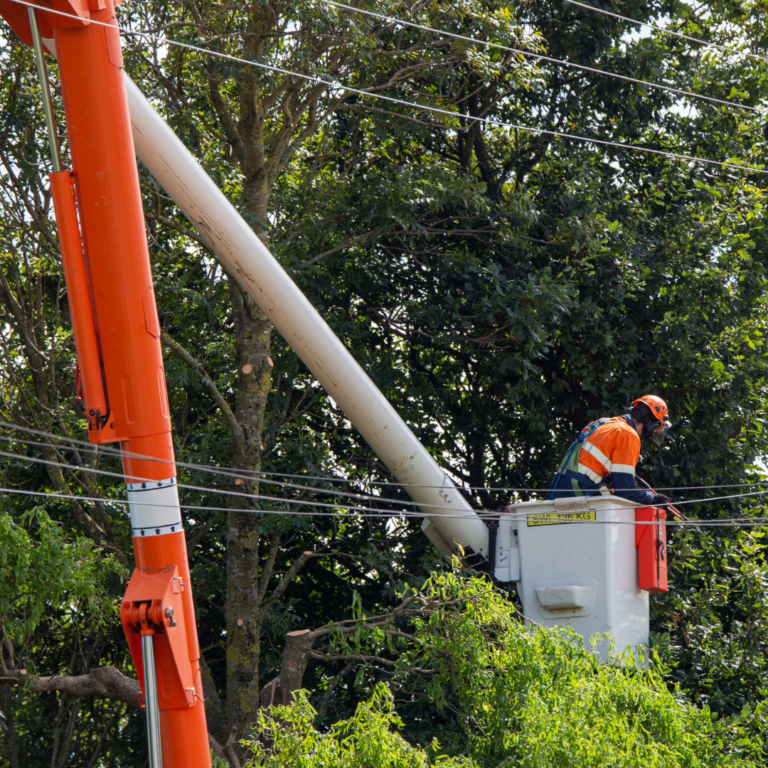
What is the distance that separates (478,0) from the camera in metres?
9.25

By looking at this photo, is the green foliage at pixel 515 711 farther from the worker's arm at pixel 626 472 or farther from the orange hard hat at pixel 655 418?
the orange hard hat at pixel 655 418

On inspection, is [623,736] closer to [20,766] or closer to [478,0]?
[478,0]

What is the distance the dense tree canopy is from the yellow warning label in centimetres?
161

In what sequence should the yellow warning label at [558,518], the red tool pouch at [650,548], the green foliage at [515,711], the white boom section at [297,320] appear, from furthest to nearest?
the red tool pouch at [650,548] < the yellow warning label at [558,518] < the white boom section at [297,320] < the green foliage at [515,711]

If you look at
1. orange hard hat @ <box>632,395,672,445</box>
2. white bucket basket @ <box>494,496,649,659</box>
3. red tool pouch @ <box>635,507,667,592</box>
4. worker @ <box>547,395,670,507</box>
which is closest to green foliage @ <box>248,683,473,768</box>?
white bucket basket @ <box>494,496,649,659</box>

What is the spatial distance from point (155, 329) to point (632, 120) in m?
8.30

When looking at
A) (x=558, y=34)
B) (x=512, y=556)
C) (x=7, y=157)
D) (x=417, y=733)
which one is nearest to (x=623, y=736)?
(x=512, y=556)

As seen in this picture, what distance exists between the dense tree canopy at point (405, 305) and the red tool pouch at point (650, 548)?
92cm

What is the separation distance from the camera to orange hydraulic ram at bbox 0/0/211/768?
183 inches

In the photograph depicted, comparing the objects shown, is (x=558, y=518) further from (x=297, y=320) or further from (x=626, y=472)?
(x=297, y=320)

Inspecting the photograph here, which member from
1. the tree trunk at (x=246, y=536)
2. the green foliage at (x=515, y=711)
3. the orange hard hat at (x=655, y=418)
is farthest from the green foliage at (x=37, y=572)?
the orange hard hat at (x=655, y=418)

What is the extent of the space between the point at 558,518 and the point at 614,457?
68cm

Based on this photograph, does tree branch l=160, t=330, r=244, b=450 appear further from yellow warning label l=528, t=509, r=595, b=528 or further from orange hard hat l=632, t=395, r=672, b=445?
orange hard hat l=632, t=395, r=672, b=445

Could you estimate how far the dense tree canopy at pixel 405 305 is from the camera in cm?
878
